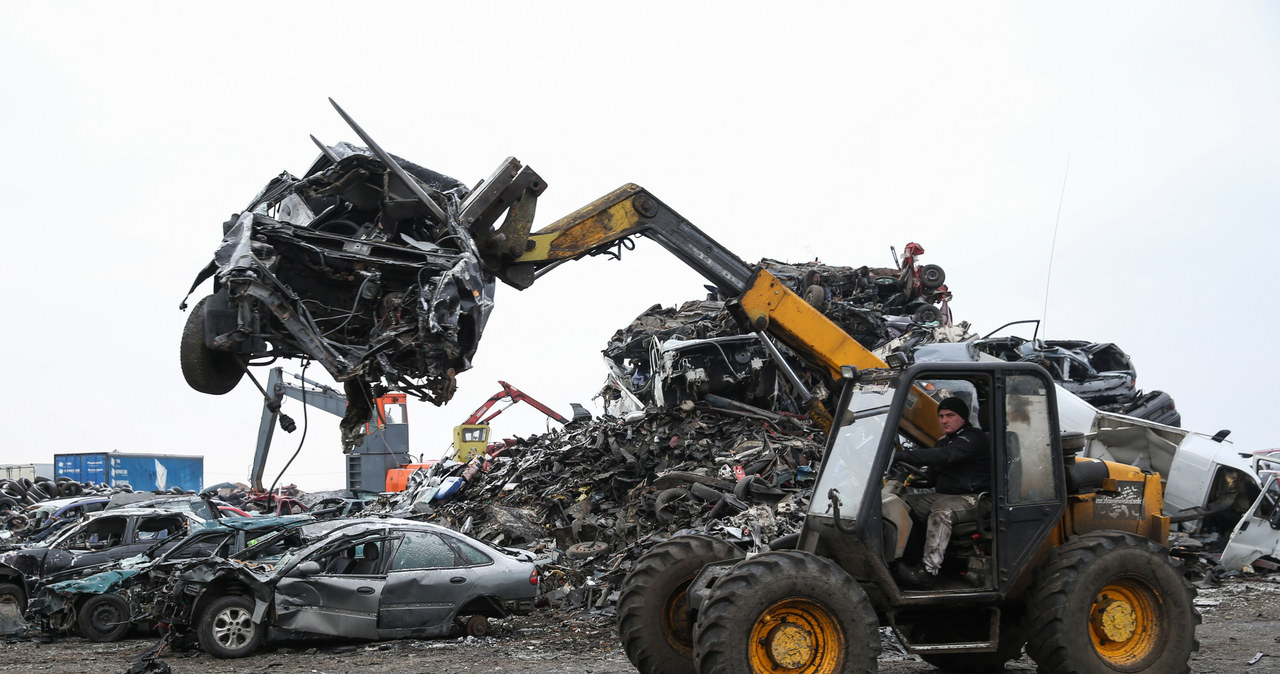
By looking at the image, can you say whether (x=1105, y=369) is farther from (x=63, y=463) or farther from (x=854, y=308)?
(x=63, y=463)

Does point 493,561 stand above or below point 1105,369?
below

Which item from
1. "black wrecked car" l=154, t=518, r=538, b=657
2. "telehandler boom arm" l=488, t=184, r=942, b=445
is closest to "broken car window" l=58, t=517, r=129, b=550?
"black wrecked car" l=154, t=518, r=538, b=657

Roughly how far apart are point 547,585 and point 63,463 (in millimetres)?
34020

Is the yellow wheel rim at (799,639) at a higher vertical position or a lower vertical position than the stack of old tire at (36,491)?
lower

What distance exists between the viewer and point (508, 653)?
31.2 feet

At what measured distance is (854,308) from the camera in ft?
65.4

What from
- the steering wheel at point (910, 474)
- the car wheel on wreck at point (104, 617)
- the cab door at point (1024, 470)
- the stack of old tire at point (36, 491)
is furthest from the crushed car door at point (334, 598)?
the stack of old tire at point (36, 491)

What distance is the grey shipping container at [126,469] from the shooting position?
124ft

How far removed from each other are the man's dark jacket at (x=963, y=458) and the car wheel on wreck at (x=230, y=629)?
22.9 feet

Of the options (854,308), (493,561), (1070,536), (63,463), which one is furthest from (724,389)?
(63,463)

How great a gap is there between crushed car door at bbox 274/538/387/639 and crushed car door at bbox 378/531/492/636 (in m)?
0.14

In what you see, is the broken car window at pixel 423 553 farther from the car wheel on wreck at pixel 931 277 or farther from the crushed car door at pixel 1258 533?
the car wheel on wreck at pixel 931 277

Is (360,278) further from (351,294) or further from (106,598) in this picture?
(106,598)

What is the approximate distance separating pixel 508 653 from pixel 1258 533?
9.69 meters
